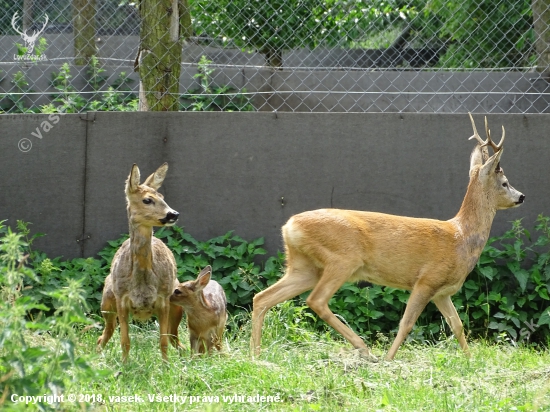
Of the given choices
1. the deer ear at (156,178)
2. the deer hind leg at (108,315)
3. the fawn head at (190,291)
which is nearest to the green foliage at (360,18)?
the deer ear at (156,178)

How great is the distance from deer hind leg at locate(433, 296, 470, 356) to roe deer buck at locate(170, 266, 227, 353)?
180 centimetres

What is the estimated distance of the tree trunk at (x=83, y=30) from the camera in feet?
30.0

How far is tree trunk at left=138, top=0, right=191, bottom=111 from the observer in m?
8.10

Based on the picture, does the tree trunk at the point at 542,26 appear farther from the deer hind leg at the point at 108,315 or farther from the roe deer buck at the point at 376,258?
the deer hind leg at the point at 108,315

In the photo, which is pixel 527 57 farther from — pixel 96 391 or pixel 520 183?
pixel 96 391

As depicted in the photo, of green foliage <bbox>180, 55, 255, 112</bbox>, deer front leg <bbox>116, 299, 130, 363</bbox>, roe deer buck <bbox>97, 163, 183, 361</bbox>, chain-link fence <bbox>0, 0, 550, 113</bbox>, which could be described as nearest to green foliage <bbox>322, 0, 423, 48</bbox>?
chain-link fence <bbox>0, 0, 550, 113</bbox>

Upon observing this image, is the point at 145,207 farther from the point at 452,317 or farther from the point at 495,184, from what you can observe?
the point at 495,184

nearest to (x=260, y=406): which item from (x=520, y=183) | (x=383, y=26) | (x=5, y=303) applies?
(x=5, y=303)

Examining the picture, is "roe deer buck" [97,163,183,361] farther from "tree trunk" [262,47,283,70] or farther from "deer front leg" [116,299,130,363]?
"tree trunk" [262,47,283,70]

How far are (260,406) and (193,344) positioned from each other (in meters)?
1.89

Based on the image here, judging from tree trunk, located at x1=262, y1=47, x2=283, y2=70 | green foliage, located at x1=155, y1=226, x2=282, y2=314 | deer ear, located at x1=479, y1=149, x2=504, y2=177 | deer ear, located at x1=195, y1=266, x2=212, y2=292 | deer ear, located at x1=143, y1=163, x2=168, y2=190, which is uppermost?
tree trunk, located at x1=262, y1=47, x2=283, y2=70

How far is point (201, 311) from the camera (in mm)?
6305

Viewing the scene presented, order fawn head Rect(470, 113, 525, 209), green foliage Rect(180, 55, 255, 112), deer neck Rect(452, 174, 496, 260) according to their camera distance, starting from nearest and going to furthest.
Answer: deer neck Rect(452, 174, 496, 260) → fawn head Rect(470, 113, 525, 209) → green foliage Rect(180, 55, 255, 112)

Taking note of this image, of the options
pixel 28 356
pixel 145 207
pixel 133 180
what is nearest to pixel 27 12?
pixel 133 180
